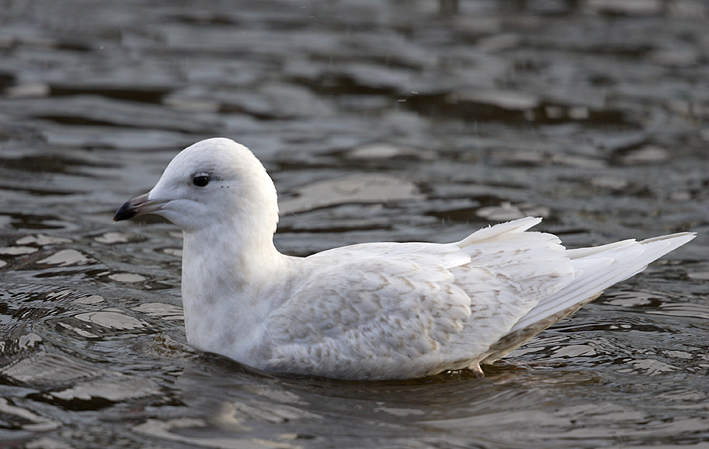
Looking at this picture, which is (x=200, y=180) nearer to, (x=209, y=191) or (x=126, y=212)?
(x=209, y=191)

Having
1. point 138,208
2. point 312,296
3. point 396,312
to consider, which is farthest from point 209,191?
point 396,312

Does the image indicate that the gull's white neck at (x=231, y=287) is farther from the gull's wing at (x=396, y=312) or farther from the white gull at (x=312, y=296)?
the gull's wing at (x=396, y=312)

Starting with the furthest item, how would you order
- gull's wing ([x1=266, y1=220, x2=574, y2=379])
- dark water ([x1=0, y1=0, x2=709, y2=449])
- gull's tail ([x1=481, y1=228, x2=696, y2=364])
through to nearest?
gull's tail ([x1=481, y1=228, x2=696, y2=364]) < gull's wing ([x1=266, y1=220, x2=574, y2=379]) < dark water ([x1=0, y1=0, x2=709, y2=449])

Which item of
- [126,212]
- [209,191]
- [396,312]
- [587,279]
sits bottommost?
[396,312]

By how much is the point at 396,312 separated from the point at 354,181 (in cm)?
485

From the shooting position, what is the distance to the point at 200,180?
619 cm

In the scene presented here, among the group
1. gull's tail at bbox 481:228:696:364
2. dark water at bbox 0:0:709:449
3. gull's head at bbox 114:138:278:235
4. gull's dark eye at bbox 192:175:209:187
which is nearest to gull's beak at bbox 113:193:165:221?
gull's head at bbox 114:138:278:235

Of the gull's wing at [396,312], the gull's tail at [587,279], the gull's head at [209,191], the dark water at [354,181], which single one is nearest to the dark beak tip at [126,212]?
the gull's head at [209,191]

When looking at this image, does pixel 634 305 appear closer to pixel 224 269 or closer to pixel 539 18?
pixel 224 269

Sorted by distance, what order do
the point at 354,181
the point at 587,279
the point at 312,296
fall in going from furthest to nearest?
the point at 354,181 < the point at 587,279 < the point at 312,296

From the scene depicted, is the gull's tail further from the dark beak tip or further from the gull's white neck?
the dark beak tip

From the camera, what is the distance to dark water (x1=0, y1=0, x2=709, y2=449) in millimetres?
5801

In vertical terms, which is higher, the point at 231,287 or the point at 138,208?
the point at 138,208

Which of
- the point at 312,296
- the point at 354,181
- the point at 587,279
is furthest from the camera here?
the point at 354,181
